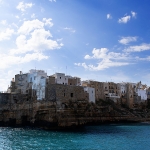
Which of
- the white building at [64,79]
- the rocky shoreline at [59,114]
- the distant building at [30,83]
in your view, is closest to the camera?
the rocky shoreline at [59,114]

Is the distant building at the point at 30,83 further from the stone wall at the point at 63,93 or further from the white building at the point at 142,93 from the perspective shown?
the white building at the point at 142,93

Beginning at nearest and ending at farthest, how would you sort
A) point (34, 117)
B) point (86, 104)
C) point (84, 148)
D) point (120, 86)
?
point (84, 148), point (34, 117), point (86, 104), point (120, 86)

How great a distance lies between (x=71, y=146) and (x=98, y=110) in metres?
33.1

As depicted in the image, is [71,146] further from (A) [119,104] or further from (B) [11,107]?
(A) [119,104]

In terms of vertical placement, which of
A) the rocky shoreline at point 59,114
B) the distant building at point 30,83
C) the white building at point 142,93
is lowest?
the rocky shoreline at point 59,114

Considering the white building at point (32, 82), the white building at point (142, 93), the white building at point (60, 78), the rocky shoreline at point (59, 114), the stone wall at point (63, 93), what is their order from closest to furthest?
the rocky shoreline at point (59, 114) → the stone wall at point (63, 93) → the white building at point (32, 82) → the white building at point (60, 78) → the white building at point (142, 93)

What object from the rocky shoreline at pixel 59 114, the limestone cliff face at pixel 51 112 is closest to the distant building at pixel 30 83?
the limestone cliff face at pixel 51 112

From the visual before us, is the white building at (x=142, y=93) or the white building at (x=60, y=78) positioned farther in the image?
the white building at (x=142, y=93)

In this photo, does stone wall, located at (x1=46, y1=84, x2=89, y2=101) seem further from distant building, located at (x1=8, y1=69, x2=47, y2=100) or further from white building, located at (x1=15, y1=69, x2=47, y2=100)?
distant building, located at (x1=8, y1=69, x2=47, y2=100)

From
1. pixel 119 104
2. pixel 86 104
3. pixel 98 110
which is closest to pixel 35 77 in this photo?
pixel 86 104

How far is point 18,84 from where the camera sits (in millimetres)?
58906

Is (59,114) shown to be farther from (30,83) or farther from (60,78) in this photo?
(60,78)

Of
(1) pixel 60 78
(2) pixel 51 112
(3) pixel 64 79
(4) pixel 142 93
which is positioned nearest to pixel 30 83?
(1) pixel 60 78

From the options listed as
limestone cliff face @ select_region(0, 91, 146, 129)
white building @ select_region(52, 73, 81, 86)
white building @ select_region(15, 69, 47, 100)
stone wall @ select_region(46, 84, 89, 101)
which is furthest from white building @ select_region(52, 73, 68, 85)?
limestone cliff face @ select_region(0, 91, 146, 129)
